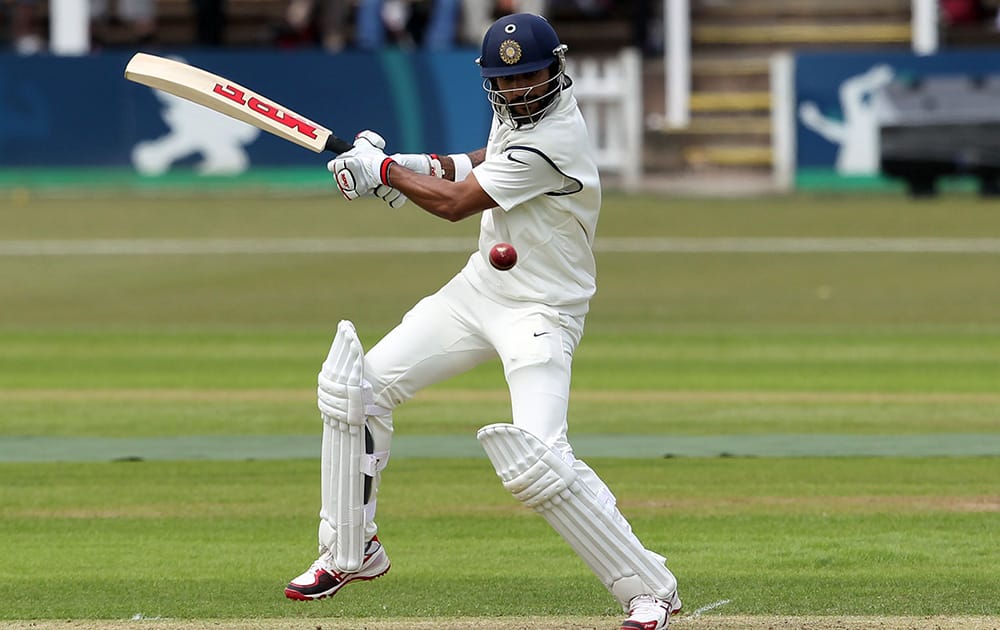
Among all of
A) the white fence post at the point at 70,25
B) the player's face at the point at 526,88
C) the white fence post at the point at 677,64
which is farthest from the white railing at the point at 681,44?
the player's face at the point at 526,88

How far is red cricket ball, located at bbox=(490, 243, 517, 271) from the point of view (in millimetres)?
5309

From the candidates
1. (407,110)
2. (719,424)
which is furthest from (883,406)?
(407,110)

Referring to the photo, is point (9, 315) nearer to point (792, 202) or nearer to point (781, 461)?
point (781, 461)

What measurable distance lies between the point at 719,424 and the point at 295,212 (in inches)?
419

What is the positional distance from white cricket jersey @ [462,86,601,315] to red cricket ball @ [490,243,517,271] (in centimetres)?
12

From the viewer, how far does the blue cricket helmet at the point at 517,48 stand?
5273 millimetres

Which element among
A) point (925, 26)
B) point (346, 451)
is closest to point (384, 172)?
point (346, 451)

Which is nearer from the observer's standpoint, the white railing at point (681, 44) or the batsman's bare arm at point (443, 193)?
the batsman's bare arm at point (443, 193)

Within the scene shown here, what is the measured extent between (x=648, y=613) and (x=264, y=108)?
2.05 meters

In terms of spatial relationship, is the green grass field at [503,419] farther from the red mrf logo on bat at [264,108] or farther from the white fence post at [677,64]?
the white fence post at [677,64]

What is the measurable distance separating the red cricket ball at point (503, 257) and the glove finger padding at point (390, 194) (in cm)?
39

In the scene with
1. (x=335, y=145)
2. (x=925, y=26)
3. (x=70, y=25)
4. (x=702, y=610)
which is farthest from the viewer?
(x=70, y=25)

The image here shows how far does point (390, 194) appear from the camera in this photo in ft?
18.2

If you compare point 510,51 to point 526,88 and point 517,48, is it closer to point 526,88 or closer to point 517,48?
point 517,48
